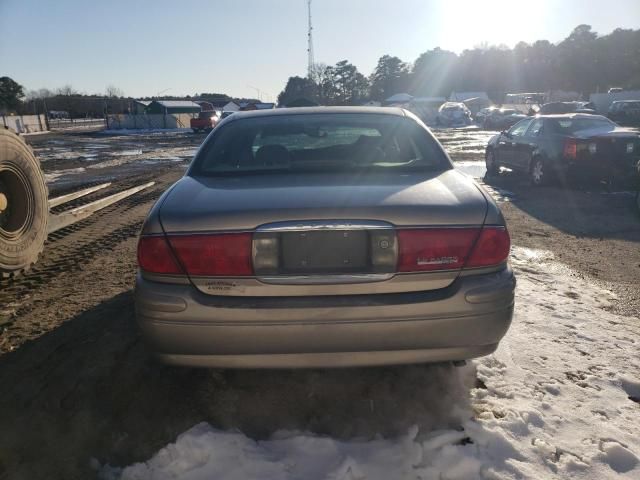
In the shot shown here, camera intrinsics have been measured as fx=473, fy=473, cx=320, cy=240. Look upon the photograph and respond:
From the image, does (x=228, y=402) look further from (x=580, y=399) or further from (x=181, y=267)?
(x=580, y=399)

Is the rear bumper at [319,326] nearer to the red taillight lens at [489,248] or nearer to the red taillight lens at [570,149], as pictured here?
the red taillight lens at [489,248]

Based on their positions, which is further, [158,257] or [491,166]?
[491,166]

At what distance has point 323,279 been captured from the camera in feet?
6.84

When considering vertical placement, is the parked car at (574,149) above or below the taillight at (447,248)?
below

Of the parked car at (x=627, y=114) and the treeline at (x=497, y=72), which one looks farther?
the treeline at (x=497, y=72)

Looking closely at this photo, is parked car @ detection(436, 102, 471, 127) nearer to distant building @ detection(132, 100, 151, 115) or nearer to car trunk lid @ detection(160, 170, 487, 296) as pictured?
distant building @ detection(132, 100, 151, 115)

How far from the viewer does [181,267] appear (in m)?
2.15

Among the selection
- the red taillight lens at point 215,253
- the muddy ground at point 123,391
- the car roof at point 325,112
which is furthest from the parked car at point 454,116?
the red taillight lens at point 215,253

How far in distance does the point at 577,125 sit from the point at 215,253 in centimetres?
941

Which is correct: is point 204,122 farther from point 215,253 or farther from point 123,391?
point 215,253

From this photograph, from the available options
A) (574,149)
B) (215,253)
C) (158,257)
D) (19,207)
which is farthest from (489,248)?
(574,149)

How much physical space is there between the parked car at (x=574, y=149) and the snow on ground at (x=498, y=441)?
6773 mm

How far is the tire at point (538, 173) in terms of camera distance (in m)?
9.56

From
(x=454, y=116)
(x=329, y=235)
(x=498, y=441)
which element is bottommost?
(x=454, y=116)
